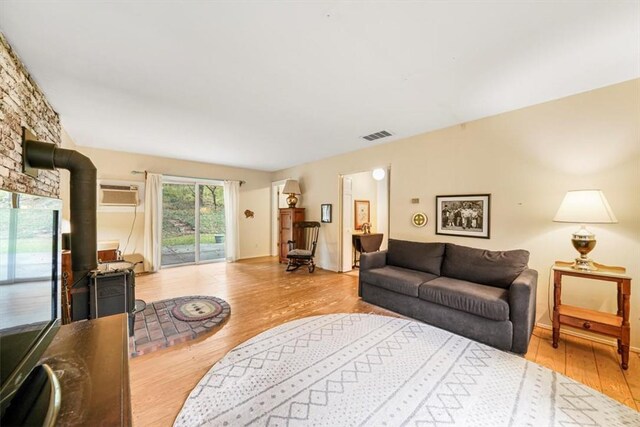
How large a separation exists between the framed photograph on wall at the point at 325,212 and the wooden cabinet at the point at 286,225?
62cm

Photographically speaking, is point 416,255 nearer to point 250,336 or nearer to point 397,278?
point 397,278

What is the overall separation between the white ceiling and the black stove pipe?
2.35 ft

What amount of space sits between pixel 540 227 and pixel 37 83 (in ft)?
17.5

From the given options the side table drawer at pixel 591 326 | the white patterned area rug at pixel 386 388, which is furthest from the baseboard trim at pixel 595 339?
the white patterned area rug at pixel 386 388

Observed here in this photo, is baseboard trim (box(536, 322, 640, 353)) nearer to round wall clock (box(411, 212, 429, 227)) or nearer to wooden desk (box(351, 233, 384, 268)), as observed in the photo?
round wall clock (box(411, 212, 429, 227))

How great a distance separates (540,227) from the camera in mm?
2760

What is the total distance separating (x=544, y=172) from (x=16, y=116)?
5016 mm

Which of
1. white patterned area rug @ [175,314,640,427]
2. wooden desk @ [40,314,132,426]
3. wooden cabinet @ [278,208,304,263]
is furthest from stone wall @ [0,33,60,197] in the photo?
wooden cabinet @ [278,208,304,263]

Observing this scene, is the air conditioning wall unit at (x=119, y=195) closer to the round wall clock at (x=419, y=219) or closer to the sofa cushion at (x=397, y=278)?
the sofa cushion at (x=397, y=278)

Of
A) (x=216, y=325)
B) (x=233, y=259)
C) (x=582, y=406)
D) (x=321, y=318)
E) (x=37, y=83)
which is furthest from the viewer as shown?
(x=233, y=259)

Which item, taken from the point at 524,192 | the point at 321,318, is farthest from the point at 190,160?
the point at 524,192

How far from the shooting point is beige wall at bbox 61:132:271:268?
185 inches

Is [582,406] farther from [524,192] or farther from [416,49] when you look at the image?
[416,49]

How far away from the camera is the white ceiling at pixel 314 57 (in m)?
1.53
